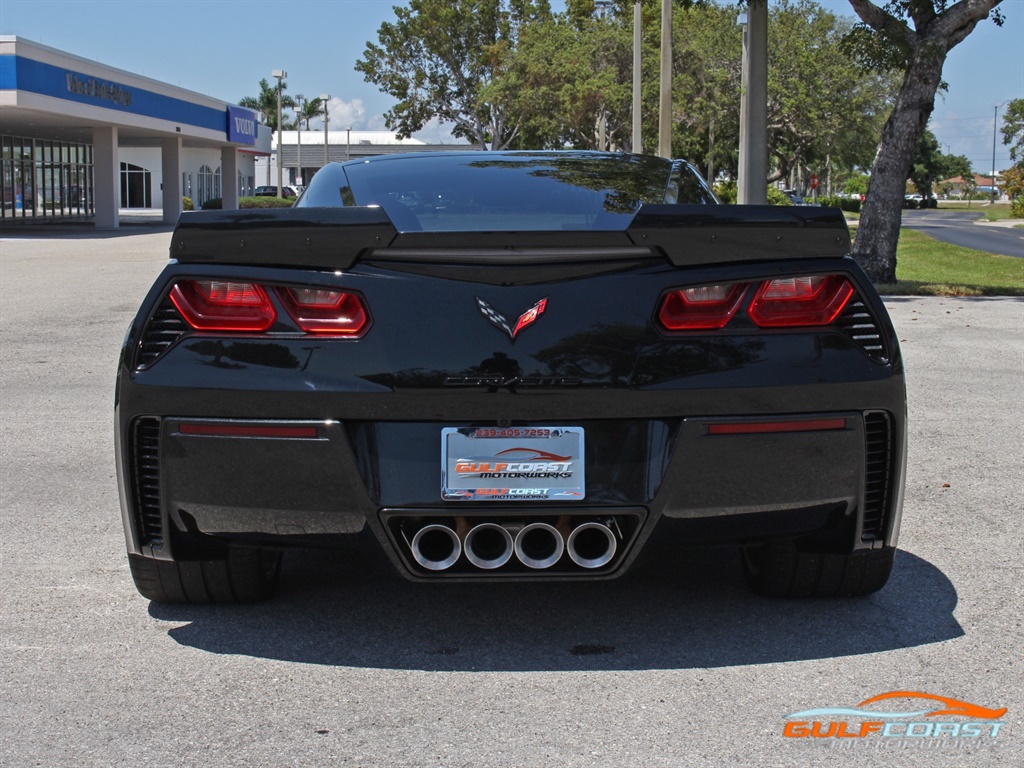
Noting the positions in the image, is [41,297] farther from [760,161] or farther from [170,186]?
[170,186]

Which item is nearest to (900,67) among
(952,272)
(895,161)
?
(895,161)

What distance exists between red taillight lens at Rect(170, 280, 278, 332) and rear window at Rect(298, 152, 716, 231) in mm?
477

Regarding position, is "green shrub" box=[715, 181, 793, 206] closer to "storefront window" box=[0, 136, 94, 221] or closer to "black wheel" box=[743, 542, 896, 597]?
"storefront window" box=[0, 136, 94, 221]

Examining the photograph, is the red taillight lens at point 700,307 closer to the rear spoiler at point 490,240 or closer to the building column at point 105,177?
the rear spoiler at point 490,240

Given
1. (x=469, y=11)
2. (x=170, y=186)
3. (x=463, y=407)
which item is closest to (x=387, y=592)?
(x=463, y=407)

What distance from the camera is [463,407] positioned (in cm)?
330

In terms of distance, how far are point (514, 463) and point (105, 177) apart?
140 ft

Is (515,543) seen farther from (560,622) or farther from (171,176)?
(171,176)

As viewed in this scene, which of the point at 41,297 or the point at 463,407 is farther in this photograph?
the point at 41,297

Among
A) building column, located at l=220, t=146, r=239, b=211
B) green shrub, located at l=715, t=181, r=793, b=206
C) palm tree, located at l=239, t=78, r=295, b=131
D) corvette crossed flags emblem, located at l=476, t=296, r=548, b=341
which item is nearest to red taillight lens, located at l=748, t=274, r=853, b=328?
corvette crossed flags emblem, located at l=476, t=296, r=548, b=341

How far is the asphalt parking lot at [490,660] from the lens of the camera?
2941mm

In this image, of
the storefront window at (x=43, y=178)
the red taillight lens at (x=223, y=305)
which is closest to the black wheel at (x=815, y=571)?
the red taillight lens at (x=223, y=305)

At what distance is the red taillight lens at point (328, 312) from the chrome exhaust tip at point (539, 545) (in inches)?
26.5

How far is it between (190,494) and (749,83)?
47.2 feet
